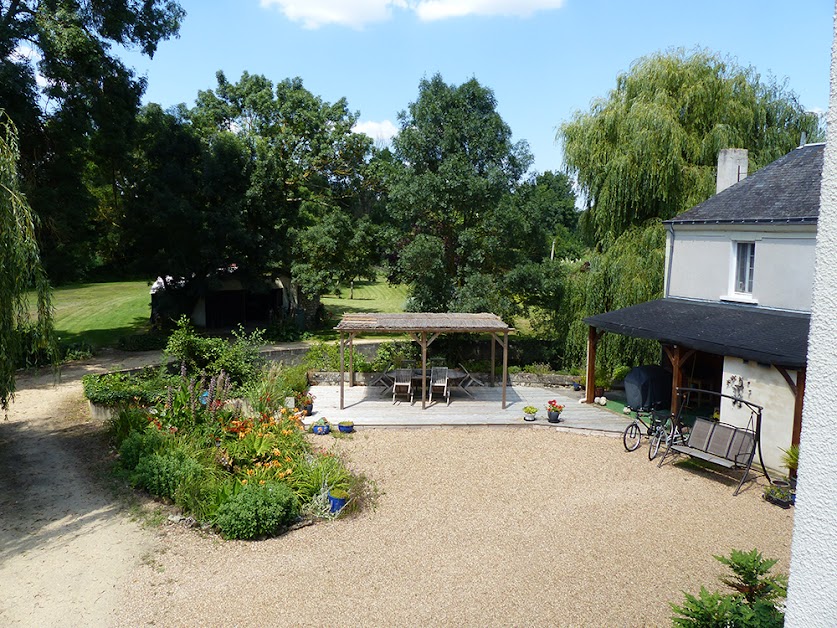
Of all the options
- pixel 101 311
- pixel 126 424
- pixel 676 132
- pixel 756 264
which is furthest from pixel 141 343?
pixel 756 264

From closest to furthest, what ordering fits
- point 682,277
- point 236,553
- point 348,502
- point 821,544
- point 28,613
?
point 821,544 → point 28,613 → point 236,553 → point 348,502 → point 682,277

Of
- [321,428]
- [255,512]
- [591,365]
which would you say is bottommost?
[321,428]

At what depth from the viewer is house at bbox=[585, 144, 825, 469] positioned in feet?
36.7

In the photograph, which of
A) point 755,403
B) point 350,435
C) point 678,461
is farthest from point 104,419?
point 755,403

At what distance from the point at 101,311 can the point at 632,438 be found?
27.7m

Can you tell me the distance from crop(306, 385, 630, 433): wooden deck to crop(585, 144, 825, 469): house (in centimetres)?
149

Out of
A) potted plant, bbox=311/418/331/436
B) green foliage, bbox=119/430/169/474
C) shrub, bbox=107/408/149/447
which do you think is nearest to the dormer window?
potted plant, bbox=311/418/331/436

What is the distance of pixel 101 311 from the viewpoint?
3152 centimetres

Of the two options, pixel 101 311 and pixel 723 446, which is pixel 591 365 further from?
pixel 101 311

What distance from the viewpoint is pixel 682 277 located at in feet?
50.9

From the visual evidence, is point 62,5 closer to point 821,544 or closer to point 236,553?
point 236,553

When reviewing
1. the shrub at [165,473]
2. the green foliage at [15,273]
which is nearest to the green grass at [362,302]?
the shrub at [165,473]

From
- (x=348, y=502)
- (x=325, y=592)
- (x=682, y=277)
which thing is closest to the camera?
(x=325, y=592)

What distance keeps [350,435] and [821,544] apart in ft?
36.5
